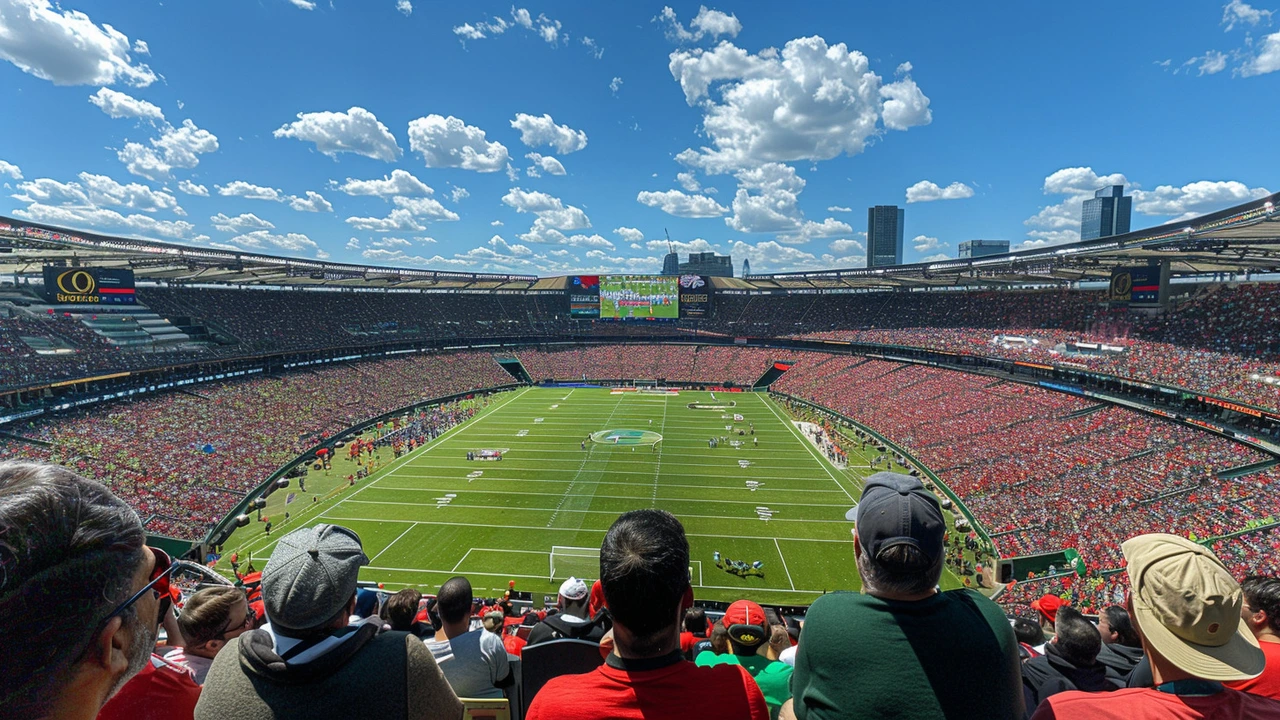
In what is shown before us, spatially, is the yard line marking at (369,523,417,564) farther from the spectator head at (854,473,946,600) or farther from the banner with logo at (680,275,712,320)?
the banner with logo at (680,275,712,320)

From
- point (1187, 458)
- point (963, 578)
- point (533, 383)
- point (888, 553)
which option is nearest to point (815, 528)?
point (963, 578)

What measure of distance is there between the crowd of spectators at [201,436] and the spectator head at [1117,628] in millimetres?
28883

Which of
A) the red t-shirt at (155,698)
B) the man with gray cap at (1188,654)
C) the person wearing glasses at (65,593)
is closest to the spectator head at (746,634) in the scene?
the man with gray cap at (1188,654)

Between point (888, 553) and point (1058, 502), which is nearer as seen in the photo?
point (888, 553)

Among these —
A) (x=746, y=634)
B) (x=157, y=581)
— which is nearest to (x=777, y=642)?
(x=746, y=634)

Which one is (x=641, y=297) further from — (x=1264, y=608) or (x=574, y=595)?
(x=1264, y=608)

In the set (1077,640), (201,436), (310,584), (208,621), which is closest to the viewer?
(310,584)

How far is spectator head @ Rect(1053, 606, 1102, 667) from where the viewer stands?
376 cm

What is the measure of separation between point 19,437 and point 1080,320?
65.6 metres

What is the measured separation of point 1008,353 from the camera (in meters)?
41.9

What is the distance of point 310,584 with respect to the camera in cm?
201

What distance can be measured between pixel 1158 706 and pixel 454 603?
4059 millimetres

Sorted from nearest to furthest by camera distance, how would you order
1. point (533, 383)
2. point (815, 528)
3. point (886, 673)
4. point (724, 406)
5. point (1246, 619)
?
point (886, 673) < point (1246, 619) < point (815, 528) < point (724, 406) < point (533, 383)

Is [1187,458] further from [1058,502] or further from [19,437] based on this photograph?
[19,437]
